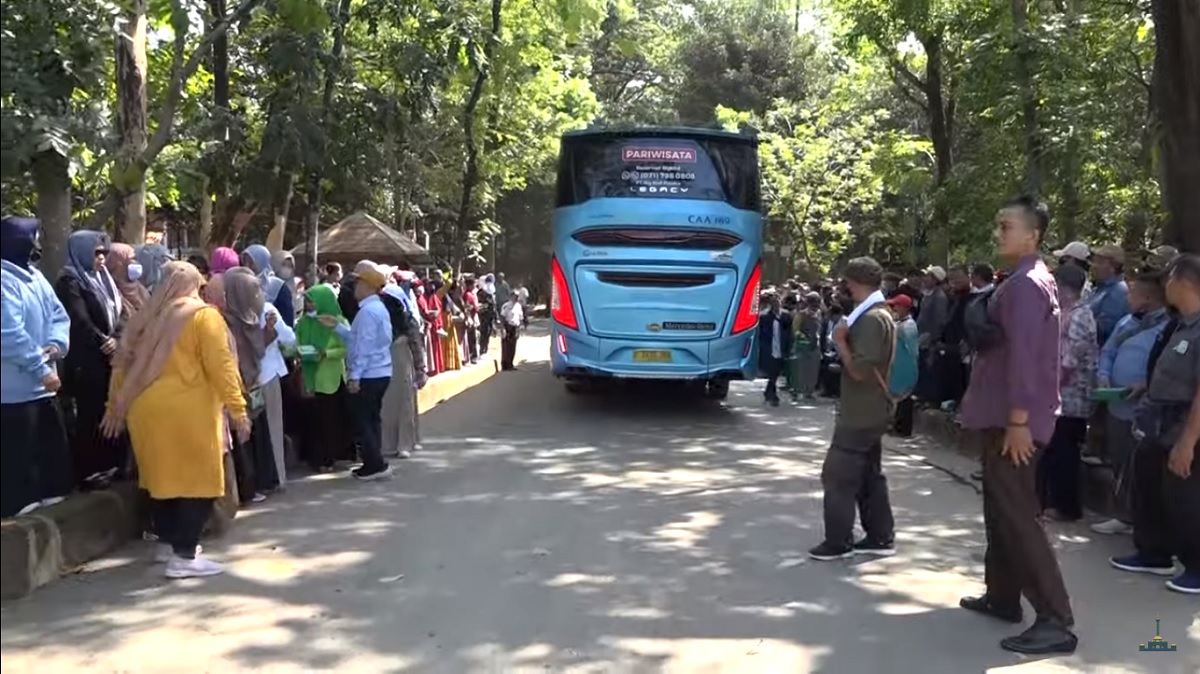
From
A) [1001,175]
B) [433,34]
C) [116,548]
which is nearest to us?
[116,548]

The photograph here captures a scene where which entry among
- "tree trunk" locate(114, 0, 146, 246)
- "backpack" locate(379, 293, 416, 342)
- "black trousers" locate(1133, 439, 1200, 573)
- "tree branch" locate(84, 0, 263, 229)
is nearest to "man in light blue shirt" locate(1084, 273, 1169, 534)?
"black trousers" locate(1133, 439, 1200, 573)

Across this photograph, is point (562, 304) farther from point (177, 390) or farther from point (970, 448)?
point (177, 390)

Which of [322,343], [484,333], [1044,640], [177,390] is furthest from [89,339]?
[484,333]

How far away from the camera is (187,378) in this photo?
20.3 ft

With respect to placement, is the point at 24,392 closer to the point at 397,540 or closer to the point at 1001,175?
the point at 397,540

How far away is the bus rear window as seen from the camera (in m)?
14.4

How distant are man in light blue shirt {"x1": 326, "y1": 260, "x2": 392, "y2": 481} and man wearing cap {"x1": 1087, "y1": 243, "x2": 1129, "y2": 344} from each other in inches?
212

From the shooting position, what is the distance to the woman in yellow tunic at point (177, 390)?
6125 millimetres

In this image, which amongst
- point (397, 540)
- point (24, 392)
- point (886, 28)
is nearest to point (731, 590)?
point (397, 540)

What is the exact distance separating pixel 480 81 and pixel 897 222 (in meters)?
20.2

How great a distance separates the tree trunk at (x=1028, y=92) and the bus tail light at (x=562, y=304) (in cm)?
574

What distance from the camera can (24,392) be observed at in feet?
19.5

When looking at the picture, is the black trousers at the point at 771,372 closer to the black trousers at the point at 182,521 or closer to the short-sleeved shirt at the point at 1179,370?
the short-sleeved shirt at the point at 1179,370
